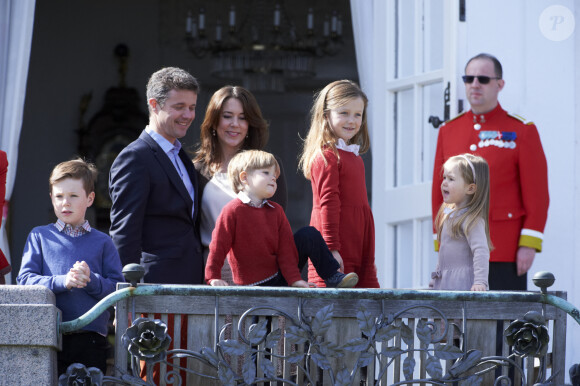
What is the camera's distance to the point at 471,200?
4480 mm

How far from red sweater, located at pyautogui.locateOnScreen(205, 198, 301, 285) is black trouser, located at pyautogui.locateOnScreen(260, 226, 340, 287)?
0.04 metres

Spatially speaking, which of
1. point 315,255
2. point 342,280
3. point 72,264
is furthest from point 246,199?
point 72,264

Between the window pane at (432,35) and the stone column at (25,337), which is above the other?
the window pane at (432,35)

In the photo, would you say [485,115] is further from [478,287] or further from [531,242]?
[478,287]

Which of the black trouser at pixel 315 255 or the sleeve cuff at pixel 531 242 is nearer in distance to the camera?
the black trouser at pixel 315 255

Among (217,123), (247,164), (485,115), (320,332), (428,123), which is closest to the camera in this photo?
(320,332)

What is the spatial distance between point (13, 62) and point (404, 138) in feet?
7.58

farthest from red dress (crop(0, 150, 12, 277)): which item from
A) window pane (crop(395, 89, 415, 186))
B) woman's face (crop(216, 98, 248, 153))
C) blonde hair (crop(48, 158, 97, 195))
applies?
window pane (crop(395, 89, 415, 186))

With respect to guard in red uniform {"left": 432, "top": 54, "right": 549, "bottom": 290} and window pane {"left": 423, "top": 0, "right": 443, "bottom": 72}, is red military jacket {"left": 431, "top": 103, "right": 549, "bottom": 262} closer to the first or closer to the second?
guard in red uniform {"left": 432, "top": 54, "right": 549, "bottom": 290}

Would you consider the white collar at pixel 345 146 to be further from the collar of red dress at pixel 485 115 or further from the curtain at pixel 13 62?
the curtain at pixel 13 62

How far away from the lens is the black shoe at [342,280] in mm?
3990

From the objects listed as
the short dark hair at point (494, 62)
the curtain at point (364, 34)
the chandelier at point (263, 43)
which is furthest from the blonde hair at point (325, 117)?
the chandelier at point (263, 43)

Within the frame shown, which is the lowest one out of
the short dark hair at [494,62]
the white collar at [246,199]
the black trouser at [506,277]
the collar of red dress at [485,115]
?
the black trouser at [506,277]

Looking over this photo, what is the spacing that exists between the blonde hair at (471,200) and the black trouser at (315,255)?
60 centimetres
